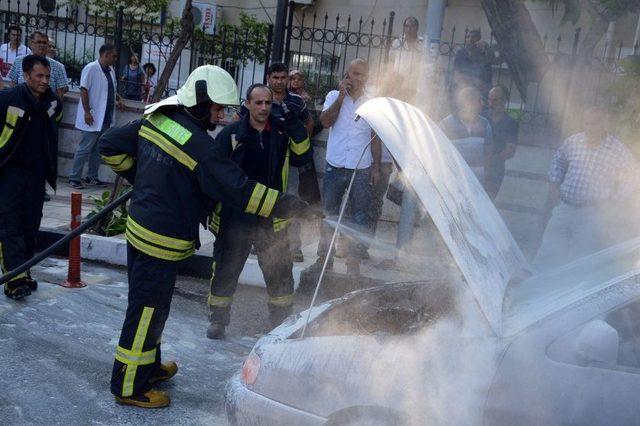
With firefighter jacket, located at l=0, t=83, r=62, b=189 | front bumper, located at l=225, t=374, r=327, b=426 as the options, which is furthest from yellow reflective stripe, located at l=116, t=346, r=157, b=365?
firefighter jacket, located at l=0, t=83, r=62, b=189

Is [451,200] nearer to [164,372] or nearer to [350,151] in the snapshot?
[164,372]

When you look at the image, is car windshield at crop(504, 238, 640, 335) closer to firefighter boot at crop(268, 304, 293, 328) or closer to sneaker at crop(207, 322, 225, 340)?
firefighter boot at crop(268, 304, 293, 328)

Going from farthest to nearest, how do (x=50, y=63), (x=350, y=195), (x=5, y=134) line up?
(x=50, y=63)
(x=350, y=195)
(x=5, y=134)

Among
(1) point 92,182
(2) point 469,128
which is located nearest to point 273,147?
(2) point 469,128

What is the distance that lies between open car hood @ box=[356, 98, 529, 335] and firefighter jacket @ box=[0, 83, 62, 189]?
345cm

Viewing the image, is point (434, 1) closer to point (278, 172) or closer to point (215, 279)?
point (278, 172)

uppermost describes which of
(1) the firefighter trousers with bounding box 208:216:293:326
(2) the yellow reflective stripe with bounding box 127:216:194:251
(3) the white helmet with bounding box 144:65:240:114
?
(3) the white helmet with bounding box 144:65:240:114

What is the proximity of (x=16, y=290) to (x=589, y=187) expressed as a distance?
4553 mm

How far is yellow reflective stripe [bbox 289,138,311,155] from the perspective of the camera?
19.5 ft

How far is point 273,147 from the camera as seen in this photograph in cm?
578

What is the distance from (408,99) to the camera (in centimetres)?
805

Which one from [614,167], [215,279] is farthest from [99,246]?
[614,167]

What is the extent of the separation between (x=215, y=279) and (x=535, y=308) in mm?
2809

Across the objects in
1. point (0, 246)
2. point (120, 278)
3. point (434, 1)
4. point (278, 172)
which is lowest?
point (120, 278)
